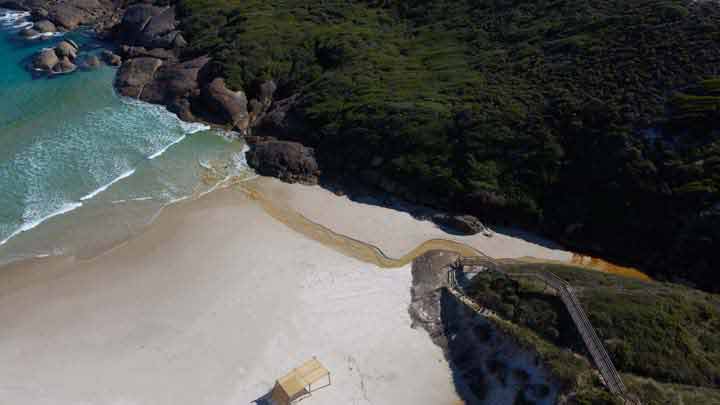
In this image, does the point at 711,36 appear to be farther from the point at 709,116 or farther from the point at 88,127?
the point at 88,127

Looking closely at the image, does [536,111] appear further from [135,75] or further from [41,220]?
[135,75]

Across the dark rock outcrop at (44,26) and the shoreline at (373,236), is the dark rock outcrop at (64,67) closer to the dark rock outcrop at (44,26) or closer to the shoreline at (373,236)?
the dark rock outcrop at (44,26)

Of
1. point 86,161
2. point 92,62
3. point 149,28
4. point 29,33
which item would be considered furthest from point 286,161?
point 29,33

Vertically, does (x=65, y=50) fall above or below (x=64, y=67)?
above

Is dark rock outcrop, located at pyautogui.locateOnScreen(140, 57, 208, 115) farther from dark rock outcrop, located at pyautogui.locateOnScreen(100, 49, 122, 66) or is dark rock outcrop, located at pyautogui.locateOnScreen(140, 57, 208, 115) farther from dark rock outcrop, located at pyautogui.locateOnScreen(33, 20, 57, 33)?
dark rock outcrop, located at pyautogui.locateOnScreen(33, 20, 57, 33)

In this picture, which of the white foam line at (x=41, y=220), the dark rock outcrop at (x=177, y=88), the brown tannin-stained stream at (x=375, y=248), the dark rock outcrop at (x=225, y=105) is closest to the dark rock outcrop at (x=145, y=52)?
the dark rock outcrop at (x=177, y=88)

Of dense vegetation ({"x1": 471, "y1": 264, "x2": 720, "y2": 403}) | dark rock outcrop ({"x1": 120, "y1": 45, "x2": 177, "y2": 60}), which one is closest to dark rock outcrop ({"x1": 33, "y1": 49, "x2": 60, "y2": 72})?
dark rock outcrop ({"x1": 120, "y1": 45, "x2": 177, "y2": 60})
